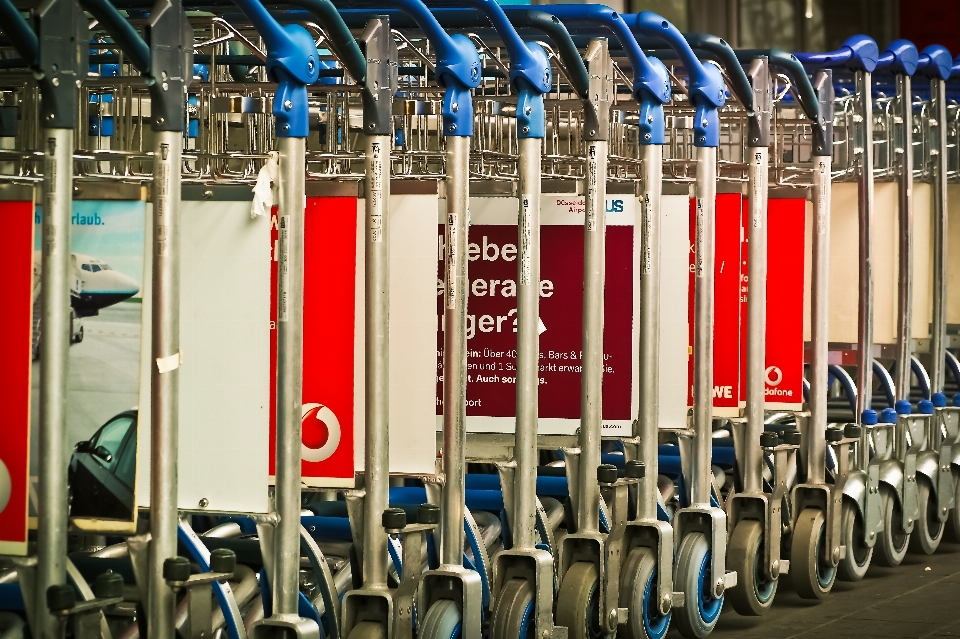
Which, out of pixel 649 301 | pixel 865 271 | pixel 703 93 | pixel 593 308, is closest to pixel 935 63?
pixel 865 271

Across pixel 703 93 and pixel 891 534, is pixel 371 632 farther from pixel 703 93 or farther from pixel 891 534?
pixel 891 534

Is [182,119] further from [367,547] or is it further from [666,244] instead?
[666,244]

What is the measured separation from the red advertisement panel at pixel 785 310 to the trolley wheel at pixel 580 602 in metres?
2.09

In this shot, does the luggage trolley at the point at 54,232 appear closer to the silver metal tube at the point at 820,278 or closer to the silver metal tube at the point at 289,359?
the silver metal tube at the point at 289,359

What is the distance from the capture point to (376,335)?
5023 mm

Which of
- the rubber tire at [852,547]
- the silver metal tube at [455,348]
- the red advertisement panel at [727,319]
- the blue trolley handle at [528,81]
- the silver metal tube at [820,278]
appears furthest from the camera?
the rubber tire at [852,547]

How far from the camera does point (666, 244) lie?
22.7 feet

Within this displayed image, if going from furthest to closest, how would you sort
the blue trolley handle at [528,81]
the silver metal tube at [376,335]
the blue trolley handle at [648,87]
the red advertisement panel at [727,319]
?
1. the red advertisement panel at [727,319]
2. the blue trolley handle at [648,87]
3. the blue trolley handle at [528,81]
4. the silver metal tube at [376,335]

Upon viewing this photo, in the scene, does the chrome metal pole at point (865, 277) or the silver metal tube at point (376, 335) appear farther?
the chrome metal pole at point (865, 277)

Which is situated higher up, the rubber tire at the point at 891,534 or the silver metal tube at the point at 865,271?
Result: the silver metal tube at the point at 865,271

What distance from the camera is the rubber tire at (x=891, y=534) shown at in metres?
8.30

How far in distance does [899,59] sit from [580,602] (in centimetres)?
396

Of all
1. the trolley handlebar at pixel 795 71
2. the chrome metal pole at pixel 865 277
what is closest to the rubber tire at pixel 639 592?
the chrome metal pole at pixel 865 277

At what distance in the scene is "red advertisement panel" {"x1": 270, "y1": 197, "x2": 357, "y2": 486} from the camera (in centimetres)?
514
